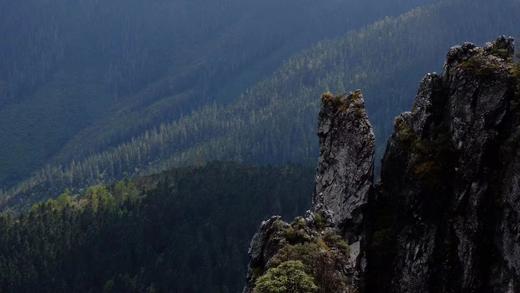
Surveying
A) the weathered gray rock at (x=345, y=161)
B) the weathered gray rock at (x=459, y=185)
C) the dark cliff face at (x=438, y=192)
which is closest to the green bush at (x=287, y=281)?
the dark cliff face at (x=438, y=192)

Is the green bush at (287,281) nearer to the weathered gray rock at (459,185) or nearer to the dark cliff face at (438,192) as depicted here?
the dark cliff face at (438,192)

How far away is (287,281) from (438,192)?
11554 millimetres

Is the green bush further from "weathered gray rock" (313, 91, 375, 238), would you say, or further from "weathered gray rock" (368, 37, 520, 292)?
"weathered gray rock" (313, 91, 375, 238)

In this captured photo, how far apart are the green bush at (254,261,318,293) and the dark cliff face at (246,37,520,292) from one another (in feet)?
5.74

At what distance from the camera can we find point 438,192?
45719 millimetres

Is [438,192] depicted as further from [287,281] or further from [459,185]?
[287,281]

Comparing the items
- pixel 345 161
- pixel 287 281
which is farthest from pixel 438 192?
pixel 287 281

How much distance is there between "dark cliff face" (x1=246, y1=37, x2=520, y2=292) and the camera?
141 ft

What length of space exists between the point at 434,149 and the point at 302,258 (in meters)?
10.7

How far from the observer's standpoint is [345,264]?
1732 inches

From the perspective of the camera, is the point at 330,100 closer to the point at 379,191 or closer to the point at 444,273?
the point at 379,191

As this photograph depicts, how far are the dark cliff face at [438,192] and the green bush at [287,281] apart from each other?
1.75m

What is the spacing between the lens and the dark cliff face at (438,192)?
42.9m

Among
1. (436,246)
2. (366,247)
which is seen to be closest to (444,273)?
(436,246)
